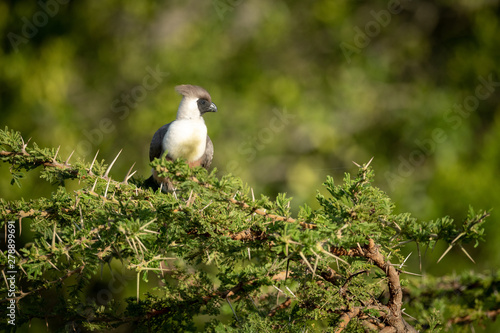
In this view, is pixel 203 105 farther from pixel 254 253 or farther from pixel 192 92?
pixel 254 253

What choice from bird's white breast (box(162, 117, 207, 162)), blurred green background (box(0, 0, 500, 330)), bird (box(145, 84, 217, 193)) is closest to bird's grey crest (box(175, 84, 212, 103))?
bird (box(145, 84, 217, 193))

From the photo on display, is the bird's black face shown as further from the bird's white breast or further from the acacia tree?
the acacia tree

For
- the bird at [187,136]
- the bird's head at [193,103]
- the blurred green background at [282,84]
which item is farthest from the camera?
the blurred green background at [282,84]

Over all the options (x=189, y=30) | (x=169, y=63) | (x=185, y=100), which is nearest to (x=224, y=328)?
(x=185, y=100)

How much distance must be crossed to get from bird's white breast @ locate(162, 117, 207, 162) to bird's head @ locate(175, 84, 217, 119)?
0.42ft

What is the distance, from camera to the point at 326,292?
1566 millimetres

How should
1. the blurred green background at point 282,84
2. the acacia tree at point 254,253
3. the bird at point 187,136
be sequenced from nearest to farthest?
the acacia tree at point 254,253, the bird at point 187,136, the blurred green background at point 282,84

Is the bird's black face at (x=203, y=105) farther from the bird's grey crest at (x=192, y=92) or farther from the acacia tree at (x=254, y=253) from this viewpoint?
the acacia tree at (x=254, y=253)

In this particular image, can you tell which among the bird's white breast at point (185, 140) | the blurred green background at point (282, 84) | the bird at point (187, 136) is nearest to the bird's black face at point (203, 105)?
the bird at point (187, 136)

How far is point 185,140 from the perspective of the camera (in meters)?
3.59

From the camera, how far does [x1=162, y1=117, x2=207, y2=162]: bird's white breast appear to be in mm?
3568

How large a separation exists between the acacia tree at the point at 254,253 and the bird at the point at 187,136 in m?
1.61

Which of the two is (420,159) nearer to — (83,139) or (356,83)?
(356,83)

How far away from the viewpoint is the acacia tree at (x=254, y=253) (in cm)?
147
